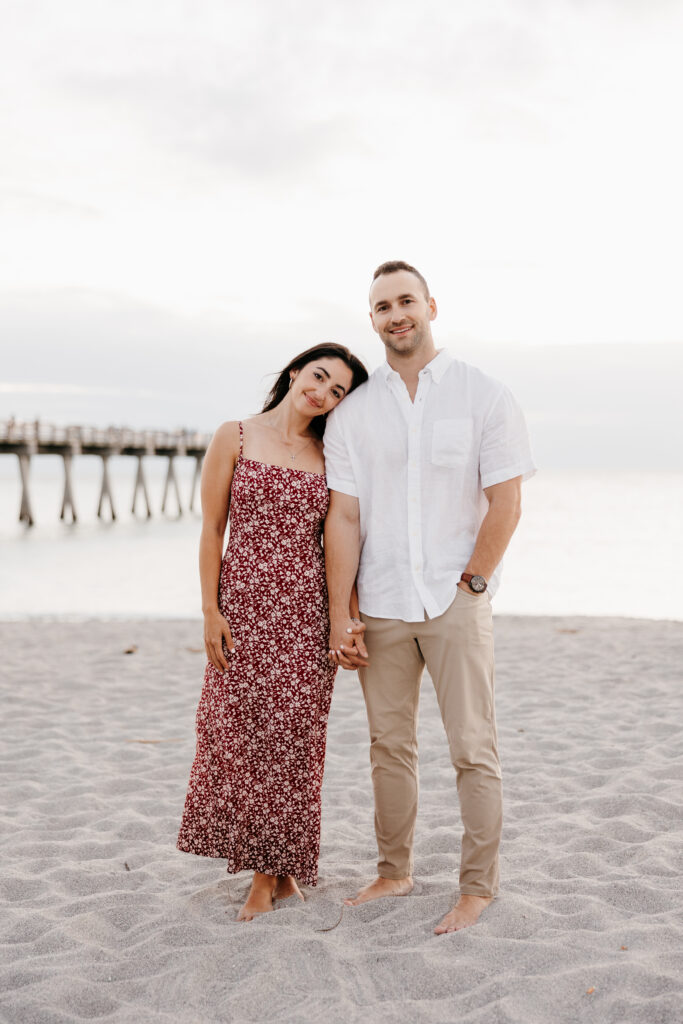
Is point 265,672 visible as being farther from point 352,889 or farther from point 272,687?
point 352,889

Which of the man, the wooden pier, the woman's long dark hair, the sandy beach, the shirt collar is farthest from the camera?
the wooden pier

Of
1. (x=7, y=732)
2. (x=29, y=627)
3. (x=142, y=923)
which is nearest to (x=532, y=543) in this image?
(x=29, y=627)

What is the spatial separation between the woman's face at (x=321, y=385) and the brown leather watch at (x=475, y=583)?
86 centimetres

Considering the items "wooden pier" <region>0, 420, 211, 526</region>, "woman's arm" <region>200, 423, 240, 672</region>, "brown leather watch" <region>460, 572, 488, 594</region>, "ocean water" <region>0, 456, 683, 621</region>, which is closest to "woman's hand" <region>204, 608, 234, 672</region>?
"woman's arm" <region>200, 423, 240, 672</region>

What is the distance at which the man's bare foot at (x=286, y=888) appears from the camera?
3340mm

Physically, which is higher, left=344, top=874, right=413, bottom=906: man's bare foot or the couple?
the couple

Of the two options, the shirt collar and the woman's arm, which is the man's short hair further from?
the woman's arm

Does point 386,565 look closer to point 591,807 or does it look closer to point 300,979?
point 300,979

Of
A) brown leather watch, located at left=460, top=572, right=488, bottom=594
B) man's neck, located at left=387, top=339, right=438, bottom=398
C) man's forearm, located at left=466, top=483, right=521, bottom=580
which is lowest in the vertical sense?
brown leather watch, located at left=460, top=572, right=488, bottom=594

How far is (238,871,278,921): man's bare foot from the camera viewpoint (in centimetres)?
316

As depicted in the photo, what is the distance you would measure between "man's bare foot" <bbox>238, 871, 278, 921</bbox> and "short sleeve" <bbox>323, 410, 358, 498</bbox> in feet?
5.02

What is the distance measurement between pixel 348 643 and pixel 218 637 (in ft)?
1.68

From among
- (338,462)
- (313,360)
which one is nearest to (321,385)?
(313,360)

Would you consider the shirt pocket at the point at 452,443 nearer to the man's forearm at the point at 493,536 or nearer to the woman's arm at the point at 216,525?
the man's forearm at the point at 493,536
